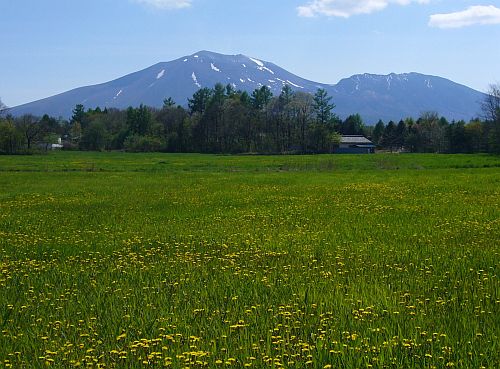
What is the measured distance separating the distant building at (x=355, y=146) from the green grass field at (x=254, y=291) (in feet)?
374

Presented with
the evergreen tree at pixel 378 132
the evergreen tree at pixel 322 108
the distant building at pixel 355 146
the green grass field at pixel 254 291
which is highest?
the evergreen tree at pixel 322 108

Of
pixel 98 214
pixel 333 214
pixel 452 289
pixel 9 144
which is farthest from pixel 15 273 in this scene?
pixel 9 144

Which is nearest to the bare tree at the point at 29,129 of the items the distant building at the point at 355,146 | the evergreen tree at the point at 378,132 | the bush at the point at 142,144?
the bush at the point at 142,144

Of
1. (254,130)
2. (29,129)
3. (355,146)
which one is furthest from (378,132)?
(29,129)

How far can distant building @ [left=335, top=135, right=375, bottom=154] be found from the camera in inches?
5172

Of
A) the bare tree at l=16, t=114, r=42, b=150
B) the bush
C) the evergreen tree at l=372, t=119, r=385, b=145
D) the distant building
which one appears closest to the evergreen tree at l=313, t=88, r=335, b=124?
the distant building

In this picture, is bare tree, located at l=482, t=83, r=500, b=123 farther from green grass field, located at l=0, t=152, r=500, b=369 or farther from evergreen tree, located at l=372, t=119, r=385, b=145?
green grass field, located at l=0, t=152, r=500, b=369

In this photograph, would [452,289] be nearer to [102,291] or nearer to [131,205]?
[102,291]

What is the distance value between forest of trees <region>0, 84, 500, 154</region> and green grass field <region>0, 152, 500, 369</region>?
320 feet

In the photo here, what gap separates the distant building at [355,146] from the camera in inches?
5172

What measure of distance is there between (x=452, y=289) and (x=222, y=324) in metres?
3.91

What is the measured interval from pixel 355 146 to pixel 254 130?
25536 millimetres

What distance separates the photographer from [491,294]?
841 cm

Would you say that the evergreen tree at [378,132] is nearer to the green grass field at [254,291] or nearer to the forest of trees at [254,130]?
the forest of trees at [254,130]
